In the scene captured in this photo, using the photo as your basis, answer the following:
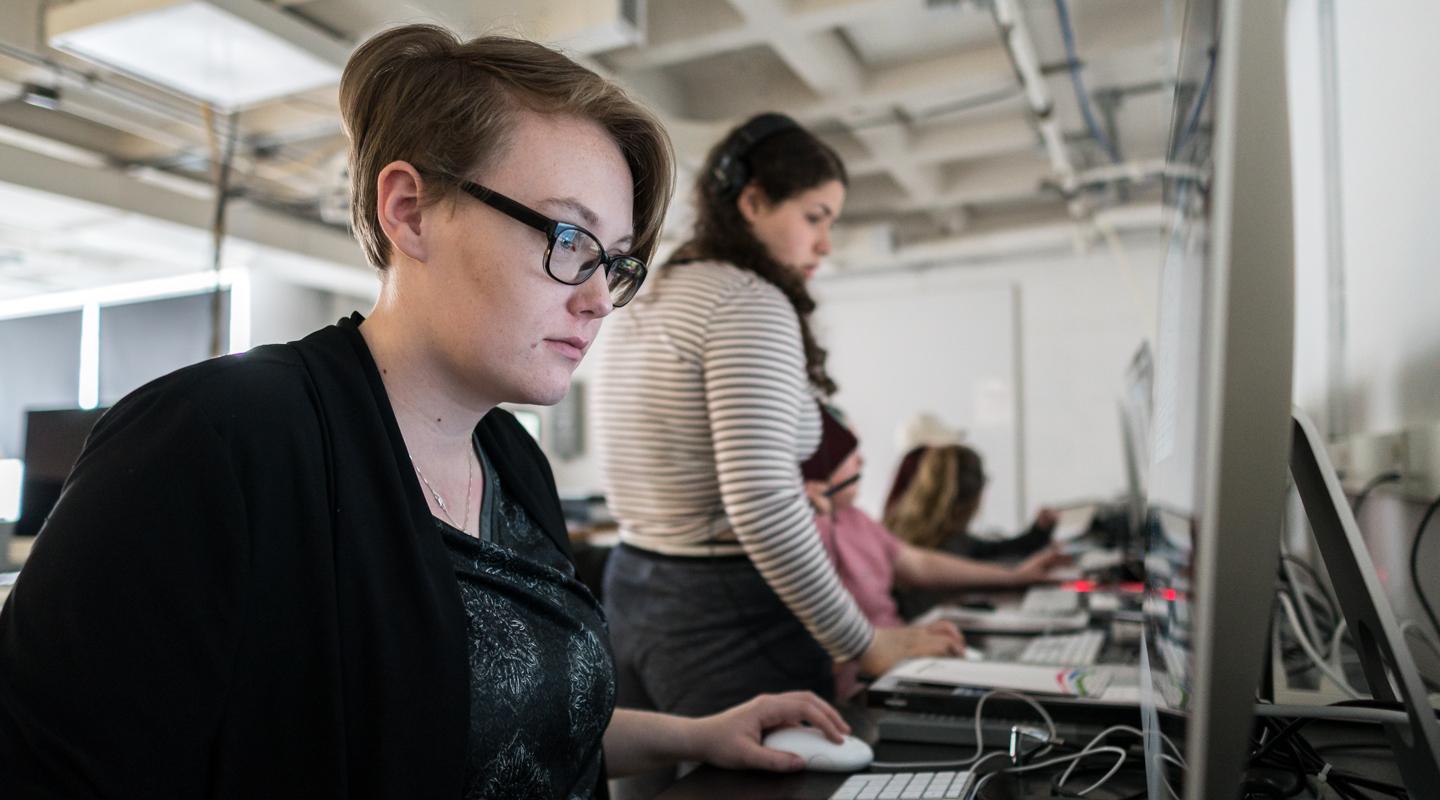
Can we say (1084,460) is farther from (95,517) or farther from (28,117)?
(95,517)

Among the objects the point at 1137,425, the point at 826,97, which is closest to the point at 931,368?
the point at 826,97

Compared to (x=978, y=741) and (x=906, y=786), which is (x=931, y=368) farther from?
(x=906, y=786)

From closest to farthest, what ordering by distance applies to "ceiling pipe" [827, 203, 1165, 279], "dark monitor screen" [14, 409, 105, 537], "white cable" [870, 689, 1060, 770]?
"white cable" [870, 689, 1060, 770] < "dark monitor screen" [14, 409, 105, 537] < "ceiling pipe" [827, 203, 1165, 279]

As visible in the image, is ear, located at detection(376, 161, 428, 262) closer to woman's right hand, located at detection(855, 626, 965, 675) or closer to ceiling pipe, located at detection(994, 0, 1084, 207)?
woman's right hand, located at detection(855, 626, 965, 675)

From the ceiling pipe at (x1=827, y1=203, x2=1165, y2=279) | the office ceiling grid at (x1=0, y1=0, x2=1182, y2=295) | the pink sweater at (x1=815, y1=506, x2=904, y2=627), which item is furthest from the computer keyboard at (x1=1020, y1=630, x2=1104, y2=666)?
the ceiling pipe at (x1=827, y1=203, x2=1165, y2=279)

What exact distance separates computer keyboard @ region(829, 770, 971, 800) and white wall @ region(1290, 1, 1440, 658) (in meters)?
0.59

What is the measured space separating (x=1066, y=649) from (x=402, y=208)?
1212mm

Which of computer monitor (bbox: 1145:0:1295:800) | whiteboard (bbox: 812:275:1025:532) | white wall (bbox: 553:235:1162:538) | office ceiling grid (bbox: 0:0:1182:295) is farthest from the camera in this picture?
whiteboard (bbox: 812:275:1025:532)

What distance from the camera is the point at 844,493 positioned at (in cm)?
197

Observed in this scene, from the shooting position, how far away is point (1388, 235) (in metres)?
1.33

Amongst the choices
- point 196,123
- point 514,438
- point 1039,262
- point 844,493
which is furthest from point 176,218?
point 1039,262

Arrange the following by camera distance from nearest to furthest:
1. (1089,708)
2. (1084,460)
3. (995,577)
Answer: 1. (1089,708)
2. (995,577)
3. (1084,460)

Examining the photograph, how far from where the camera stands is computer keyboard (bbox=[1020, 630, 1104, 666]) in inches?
54.0

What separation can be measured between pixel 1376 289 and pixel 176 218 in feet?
14.0
